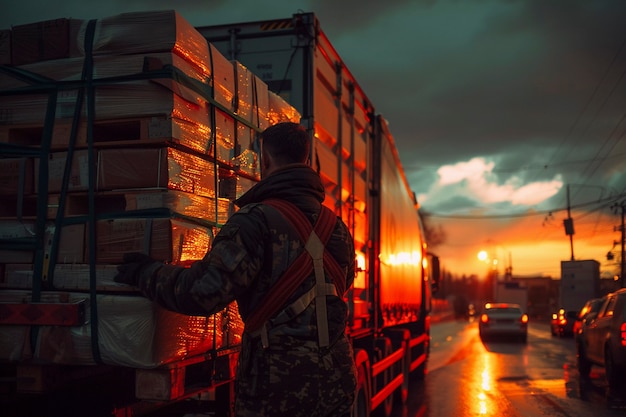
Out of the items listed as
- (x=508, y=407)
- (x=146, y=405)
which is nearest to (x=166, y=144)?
(x=146, y=405)

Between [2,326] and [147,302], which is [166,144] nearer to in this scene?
[147,302]

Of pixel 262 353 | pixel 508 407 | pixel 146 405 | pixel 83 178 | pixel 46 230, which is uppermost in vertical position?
pixel 83 178

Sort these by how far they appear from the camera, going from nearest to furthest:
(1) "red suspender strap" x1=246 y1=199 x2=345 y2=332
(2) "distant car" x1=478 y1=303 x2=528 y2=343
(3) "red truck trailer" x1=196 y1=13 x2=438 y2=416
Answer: (1) "red suspender strap" x1=246 y1=199 x2=345 y2=332
(3) "red truck trailer" x1=196 y1=13 x2=438 y2=416
(2) "distant car" x1=478 y1=303 x2=528 y2=343

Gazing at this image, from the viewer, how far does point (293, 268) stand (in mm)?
2764

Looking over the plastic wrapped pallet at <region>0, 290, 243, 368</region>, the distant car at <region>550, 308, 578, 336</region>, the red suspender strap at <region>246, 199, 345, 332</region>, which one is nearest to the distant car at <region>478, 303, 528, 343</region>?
the distant car at <region>550, 308, 578, 336</region>

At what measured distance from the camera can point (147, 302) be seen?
9.72 ft

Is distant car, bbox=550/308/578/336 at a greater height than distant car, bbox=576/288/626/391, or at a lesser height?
lesser

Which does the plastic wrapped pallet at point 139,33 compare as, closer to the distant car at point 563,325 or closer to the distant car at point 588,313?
the distant car at point 588,313

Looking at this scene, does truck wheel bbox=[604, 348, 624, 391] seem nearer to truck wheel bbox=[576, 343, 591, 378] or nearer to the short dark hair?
truck wheel bbox=[576, 343, 591, 378]

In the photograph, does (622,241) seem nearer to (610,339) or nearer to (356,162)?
(610,339)

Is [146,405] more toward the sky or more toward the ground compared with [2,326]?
more toward the ground

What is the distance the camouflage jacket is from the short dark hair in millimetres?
58

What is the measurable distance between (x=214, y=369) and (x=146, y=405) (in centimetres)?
39

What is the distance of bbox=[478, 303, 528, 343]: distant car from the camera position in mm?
27453
